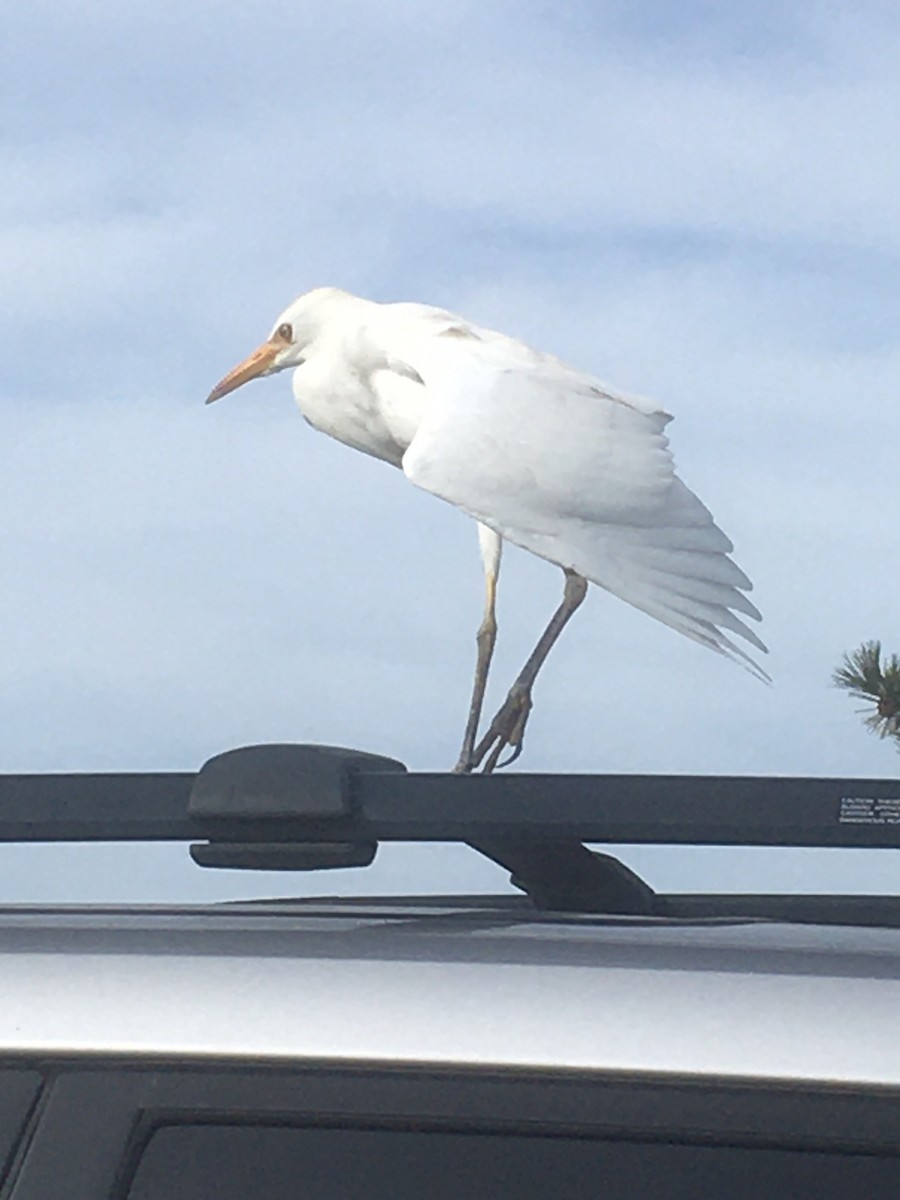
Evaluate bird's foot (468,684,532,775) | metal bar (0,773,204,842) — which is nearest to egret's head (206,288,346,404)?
bird's foot (468,684,532,775)

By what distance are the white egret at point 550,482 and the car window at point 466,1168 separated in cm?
305

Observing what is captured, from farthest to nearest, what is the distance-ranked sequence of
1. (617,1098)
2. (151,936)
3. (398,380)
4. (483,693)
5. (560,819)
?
(398,380)
(483,693)
(560,819)
(151,936)
(617,1098)

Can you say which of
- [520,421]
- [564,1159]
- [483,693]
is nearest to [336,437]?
[520,421]

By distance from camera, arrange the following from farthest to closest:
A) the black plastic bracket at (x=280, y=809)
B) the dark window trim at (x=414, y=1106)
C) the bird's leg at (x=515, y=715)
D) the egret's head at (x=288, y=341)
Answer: the egret's head at (x=288, y=341)
the bird's leg at (x=515, y=715)
the black plastic bracket at (x=280, y=809)
the dark window trim at (x=414, y=1106)

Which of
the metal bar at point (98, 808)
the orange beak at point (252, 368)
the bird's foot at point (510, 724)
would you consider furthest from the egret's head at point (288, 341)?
the metal bar at point (98, 808)

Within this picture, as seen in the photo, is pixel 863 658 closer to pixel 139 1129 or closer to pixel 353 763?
pixel 353 763

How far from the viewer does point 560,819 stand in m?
1.58

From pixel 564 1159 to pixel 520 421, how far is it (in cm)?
389

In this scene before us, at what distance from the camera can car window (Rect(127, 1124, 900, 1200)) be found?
127 centimetres

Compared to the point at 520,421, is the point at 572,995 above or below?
below

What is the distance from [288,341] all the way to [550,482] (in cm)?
160

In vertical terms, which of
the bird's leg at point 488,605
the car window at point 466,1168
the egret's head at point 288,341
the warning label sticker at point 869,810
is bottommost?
the car window at point 466,1168

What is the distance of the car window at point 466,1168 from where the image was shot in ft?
4.16

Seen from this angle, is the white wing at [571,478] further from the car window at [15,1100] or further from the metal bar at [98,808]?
the car window at [15,1100]
